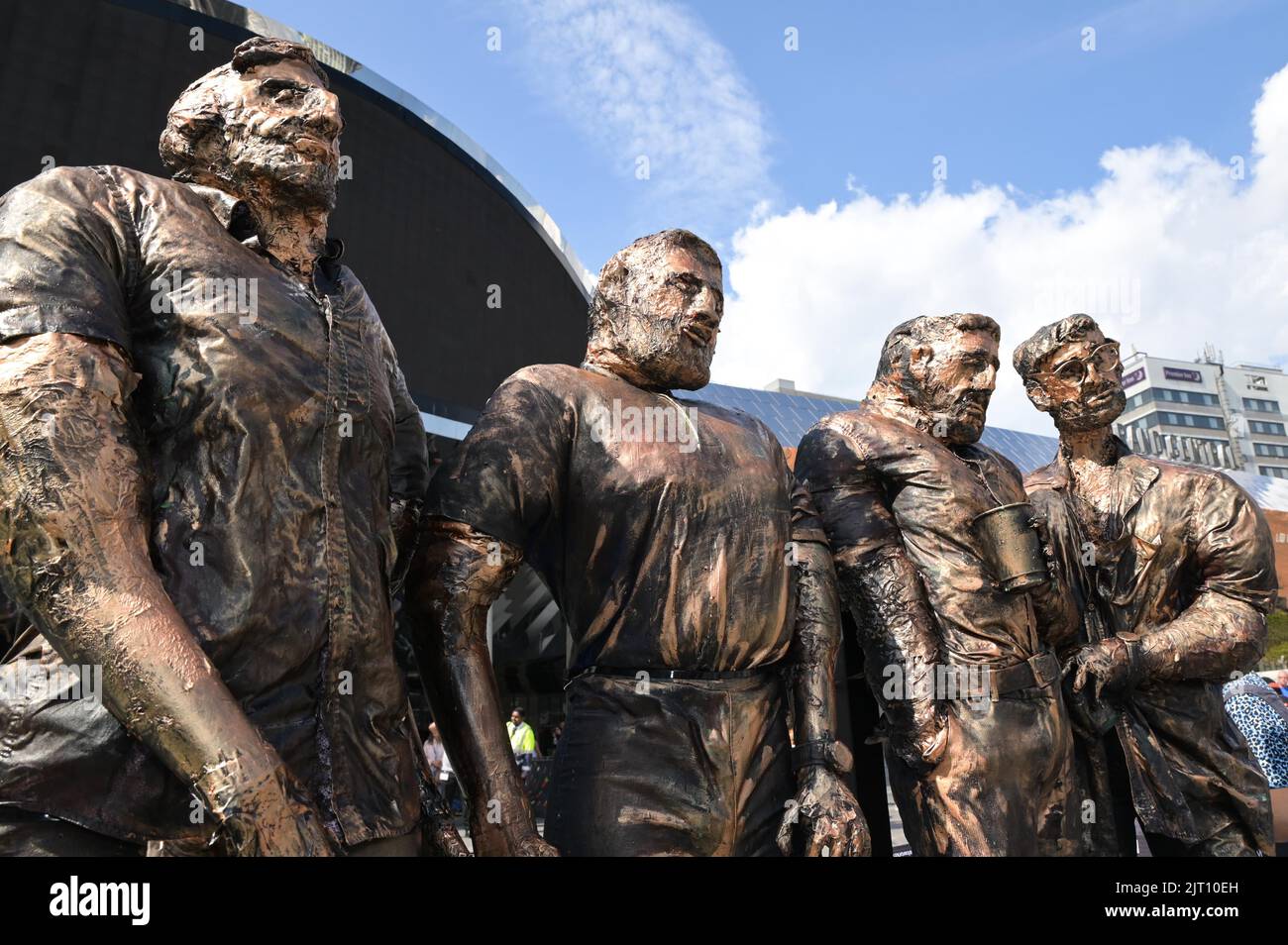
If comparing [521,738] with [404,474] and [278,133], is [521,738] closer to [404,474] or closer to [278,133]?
[404,474]

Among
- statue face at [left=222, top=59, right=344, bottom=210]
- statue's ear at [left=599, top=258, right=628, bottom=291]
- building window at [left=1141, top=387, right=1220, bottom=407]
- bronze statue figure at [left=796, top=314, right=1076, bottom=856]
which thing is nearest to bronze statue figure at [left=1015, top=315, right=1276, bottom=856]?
bronze statue figure at [left=796, top=314, right=1076, bottom=856]

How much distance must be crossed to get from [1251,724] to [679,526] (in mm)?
4489

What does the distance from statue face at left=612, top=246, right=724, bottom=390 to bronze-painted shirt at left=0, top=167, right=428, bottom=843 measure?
0.84 meters

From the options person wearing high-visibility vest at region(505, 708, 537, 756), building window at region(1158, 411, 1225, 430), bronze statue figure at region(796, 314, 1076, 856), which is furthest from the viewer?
building window at region(1158, 411, 1225, 430)

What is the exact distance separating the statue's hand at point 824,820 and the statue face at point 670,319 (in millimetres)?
1003

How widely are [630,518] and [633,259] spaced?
706 mm

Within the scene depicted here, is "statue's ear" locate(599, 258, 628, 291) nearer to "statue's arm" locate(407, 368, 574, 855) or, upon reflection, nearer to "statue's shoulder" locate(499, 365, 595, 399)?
"statue's shoulder" locate(499, 365, 595, 399)

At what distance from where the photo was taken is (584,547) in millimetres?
2498

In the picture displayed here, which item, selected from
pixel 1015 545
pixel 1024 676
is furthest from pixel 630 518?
pixel 1024 676

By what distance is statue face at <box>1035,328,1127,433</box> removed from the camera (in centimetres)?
411

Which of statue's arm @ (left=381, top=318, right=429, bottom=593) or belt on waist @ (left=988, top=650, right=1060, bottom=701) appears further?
belt on waist @ (left=988, top=650, right=1060, bottom=701)
